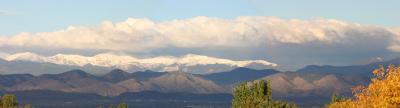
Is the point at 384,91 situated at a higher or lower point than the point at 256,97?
lower

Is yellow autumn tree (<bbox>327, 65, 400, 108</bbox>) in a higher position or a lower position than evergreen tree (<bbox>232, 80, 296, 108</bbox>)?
lower

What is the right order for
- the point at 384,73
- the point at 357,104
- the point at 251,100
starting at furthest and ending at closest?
the point at 251,100 → the point at 357,104 → the point at 384,73

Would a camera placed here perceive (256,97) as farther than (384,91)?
Yes

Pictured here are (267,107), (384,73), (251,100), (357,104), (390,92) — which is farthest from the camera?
(251,100)

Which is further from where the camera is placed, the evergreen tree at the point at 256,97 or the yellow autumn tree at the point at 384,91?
the evergreen tree at the point at 256,97

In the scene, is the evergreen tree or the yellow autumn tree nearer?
the yellow autumn tree

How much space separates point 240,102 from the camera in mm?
160375

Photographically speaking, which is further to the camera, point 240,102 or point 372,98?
point 240,102

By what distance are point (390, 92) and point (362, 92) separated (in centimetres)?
942

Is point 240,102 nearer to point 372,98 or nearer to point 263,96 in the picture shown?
point 263,96

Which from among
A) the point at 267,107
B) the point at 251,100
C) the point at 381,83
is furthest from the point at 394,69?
the point at 251,100

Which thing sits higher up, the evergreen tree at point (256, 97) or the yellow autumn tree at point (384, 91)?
the evergreen tree at point (256, 97)

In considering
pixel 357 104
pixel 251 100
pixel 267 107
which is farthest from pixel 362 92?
pixel 251 100

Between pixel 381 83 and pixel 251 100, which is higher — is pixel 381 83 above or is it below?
below
